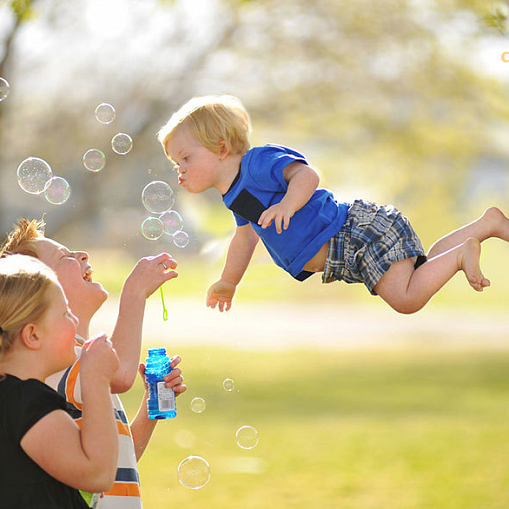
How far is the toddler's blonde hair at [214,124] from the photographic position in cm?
271

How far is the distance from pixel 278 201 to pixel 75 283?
700 mm

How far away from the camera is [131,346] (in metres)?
2.20

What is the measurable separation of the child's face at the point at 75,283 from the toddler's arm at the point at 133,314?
0.08 metres

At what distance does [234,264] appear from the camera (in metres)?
2.92

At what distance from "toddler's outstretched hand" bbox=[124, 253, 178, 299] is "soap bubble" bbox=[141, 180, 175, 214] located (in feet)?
2.46

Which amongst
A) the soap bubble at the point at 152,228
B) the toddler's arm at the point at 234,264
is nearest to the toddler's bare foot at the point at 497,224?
the toddler's arm at the point at 234,264

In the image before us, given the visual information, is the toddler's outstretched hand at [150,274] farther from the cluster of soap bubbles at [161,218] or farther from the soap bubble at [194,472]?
the soap bubble at [194,472]

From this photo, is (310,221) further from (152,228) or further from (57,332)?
(57,332)

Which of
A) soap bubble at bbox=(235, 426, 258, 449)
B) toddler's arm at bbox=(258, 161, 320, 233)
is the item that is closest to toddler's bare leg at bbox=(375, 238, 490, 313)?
toddler's arm at bbox=(258, 161, 320, 233)

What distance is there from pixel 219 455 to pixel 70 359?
216 inches

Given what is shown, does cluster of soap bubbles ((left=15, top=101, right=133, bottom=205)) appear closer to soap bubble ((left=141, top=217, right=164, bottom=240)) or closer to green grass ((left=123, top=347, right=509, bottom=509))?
soap bubble ((left=141, top=217, right=164, bottom=240))

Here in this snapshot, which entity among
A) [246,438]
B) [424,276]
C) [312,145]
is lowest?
[246,438]

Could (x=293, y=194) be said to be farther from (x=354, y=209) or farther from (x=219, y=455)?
(x=219, y=455)

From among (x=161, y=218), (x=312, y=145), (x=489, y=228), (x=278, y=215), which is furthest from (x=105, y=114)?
(x=312, y=145)
